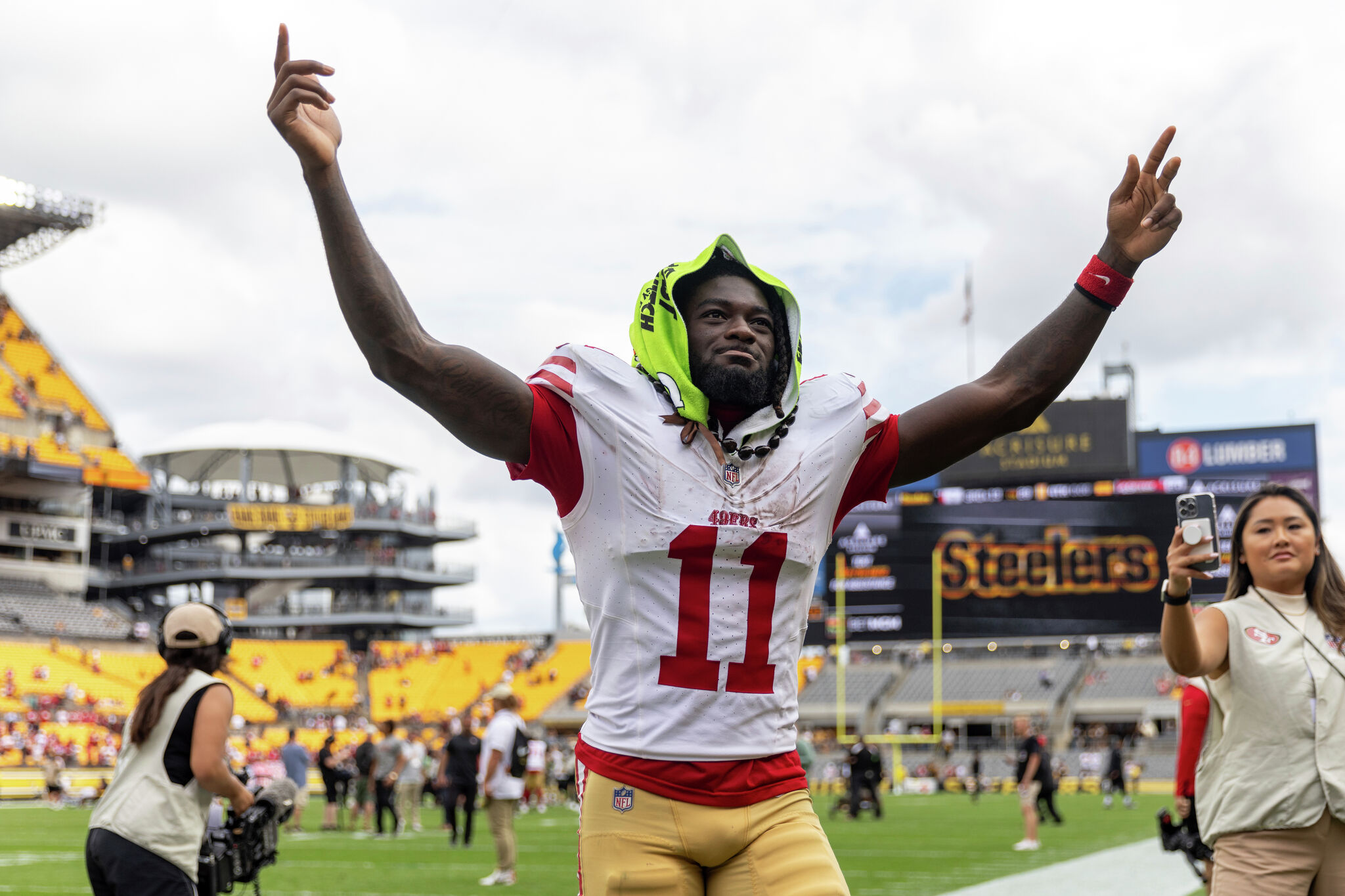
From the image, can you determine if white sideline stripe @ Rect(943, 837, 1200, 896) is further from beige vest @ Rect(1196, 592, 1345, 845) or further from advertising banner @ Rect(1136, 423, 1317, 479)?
advertising banner @ Rect(1136, 423, 1317, 479)

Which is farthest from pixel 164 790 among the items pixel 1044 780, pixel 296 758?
pixel 1044 780

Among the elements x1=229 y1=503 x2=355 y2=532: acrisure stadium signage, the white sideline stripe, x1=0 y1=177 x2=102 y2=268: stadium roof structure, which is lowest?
the white sideline stripe

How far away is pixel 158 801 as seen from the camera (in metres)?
4.65

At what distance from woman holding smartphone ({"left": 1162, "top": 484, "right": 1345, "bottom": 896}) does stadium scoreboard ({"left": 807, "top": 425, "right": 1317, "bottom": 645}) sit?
32.3 m

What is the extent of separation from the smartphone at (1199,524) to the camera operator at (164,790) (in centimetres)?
316

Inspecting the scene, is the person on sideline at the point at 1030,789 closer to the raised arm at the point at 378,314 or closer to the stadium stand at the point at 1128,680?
the raised arm at the point at 378,314

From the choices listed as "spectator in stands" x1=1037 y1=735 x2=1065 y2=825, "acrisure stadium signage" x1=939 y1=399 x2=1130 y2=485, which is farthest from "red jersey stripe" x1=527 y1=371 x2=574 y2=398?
"acrisure stadium signage" x1=939 y1=399 x2=1130 y2=485

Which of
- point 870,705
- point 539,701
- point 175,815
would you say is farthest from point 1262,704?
point 539,701

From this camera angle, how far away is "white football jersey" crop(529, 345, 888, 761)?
2.78 metres

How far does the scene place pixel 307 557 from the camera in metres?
61.9

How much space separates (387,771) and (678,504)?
1671cm

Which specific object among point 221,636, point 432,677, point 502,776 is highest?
point 221,636

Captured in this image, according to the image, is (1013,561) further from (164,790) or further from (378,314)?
(378,314)

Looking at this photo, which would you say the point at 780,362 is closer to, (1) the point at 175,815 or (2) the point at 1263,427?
(1) the point at 175,815
